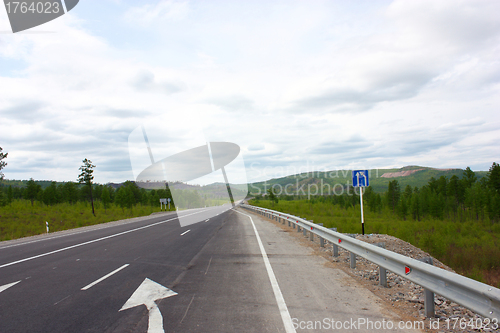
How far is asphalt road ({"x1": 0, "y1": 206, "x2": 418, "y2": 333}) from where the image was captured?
4332 mm

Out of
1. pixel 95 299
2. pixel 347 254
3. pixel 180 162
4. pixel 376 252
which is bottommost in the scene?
pixel 347 254

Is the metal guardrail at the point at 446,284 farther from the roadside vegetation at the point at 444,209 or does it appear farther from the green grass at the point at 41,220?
the roadside vegetation at the point at 444,209

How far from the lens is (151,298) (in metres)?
5.38

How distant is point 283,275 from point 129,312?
11.8ft

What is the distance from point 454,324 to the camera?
4.21 meters

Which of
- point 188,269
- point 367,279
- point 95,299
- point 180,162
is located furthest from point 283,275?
point 180,162

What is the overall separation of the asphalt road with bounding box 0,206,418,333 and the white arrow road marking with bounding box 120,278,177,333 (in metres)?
0.02

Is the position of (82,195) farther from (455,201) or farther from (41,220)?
(455,201)

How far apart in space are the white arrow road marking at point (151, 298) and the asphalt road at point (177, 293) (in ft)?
0.06

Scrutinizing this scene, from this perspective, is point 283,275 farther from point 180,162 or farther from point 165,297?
point 180,162

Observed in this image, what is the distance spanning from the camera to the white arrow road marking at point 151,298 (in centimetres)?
421

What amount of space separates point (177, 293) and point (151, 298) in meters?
0.52

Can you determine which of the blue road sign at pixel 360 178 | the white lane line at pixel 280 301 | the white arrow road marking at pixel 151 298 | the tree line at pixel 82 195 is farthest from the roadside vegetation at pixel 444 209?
the white arrow road marking at pixel 151 298

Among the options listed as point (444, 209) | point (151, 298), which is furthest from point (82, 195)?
point (444, 209)
